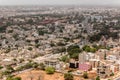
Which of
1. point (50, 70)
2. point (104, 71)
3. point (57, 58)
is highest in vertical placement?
point (104, 71)

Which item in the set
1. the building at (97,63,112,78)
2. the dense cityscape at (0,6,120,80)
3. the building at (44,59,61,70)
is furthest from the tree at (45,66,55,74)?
the building at (97,63,112,78)

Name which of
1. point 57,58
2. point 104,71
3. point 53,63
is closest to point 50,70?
point 53,63

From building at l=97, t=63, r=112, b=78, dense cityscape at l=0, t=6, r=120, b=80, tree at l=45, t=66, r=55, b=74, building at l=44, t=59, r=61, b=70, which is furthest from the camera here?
building at l=44, t=59, r=61, b=70

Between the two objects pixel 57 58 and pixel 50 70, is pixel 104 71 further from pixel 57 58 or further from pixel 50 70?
pixel 57 58

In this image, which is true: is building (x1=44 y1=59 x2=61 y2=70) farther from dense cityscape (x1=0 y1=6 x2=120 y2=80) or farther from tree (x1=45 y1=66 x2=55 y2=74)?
tree (x1=45 y1=66 x2=55 y2=74)

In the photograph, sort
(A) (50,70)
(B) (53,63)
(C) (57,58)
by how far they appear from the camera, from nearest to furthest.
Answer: (A) (50,70) → (B) (53,63) → (C) (57,58)

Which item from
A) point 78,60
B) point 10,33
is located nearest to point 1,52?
point 78,60

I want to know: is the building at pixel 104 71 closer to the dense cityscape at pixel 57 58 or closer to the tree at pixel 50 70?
the dense cityscape at pixel 57 58

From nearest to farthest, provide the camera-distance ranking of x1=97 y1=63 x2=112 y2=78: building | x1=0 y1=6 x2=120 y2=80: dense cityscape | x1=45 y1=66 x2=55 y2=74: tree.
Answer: x1=97 y1=63 x2=112 y2=78: building < x1=0 y1=6 x2=120 y2=80: dense cityscape < x1=45 y1=66 x2=55 y2=74: tree

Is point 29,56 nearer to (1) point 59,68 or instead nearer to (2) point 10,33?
(1) point 59,68

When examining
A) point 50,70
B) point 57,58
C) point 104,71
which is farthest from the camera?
point 57,58

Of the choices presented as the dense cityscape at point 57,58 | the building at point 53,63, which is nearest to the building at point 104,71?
the dense cityscape at point 57,58
